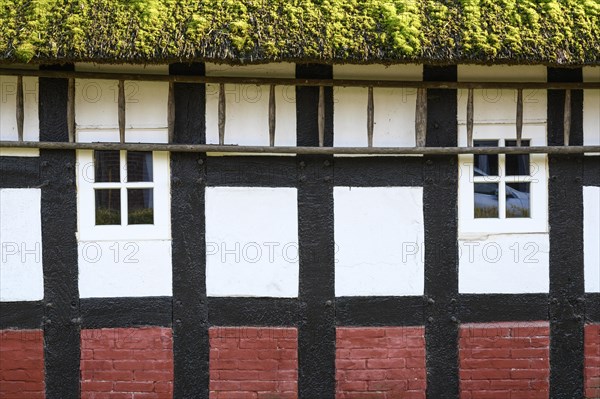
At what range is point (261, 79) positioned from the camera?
471 cm

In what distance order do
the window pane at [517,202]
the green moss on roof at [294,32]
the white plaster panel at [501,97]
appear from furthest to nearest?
the window pane at [517,202], the white plaster panel at [501,97], the green moss on roof at [294,32]

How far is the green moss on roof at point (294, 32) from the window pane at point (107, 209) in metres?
1.04

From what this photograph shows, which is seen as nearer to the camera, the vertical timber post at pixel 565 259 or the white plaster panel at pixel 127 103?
the white plaster panel at pixel 127 103

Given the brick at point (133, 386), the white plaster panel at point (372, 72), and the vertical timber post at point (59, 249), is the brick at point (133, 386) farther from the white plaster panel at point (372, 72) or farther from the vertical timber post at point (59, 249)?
the white plaster panel at point (372, 72)

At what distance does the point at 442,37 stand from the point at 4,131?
3269 millimetres

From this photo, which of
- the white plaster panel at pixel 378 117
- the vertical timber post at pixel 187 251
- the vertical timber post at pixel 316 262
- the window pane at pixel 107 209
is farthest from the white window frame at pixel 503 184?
the window pane at pixel 107 209

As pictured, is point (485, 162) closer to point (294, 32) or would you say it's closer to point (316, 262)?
point (316, 262)

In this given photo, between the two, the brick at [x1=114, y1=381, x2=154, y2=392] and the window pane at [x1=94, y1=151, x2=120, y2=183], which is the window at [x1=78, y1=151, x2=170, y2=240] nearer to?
the window pane at [x1=94, y1=151, x2=120, y2=183]

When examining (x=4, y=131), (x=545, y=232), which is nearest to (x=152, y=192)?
(x=4, y=131)

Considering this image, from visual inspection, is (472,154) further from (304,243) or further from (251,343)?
(251,343)

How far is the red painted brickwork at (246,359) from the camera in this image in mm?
4766

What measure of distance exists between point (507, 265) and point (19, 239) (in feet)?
12.1

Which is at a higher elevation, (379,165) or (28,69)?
(28,69)

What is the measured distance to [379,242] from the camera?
15.9 feet
